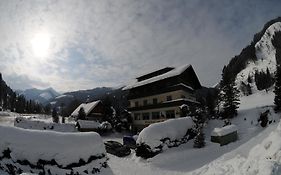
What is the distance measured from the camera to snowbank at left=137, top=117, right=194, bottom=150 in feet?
89.6

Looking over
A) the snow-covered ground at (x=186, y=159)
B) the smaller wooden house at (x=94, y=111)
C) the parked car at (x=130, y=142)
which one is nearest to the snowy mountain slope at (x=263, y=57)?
the smaller wooden house at (x=94, y=111)

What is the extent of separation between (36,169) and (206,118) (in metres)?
28.0

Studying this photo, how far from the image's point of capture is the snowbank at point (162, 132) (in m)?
Answer: 27.3

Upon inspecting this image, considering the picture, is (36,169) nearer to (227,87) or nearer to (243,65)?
(227,87)

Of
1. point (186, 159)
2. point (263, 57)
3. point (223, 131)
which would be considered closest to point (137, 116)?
point (223, 131)

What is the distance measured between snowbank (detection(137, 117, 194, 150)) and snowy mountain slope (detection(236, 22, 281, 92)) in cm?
11899

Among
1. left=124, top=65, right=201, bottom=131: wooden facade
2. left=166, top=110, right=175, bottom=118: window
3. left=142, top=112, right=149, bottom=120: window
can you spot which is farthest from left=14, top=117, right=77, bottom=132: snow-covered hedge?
left=166, top=110, right=175, bottom=118: window

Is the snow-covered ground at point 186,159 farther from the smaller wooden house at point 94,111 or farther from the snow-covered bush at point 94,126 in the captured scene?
the smaller wooden house at point 94,111

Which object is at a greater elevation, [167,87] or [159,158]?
[167,87]

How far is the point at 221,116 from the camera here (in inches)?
1665

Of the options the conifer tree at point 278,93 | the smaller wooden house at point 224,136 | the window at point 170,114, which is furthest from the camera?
the window at point 170,114

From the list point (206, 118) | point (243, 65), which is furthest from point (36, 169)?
point (243, 65)

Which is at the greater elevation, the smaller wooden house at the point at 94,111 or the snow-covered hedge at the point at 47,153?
the smaller wooden house at the point at 94,111

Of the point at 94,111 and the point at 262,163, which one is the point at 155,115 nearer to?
the point at 94,111
